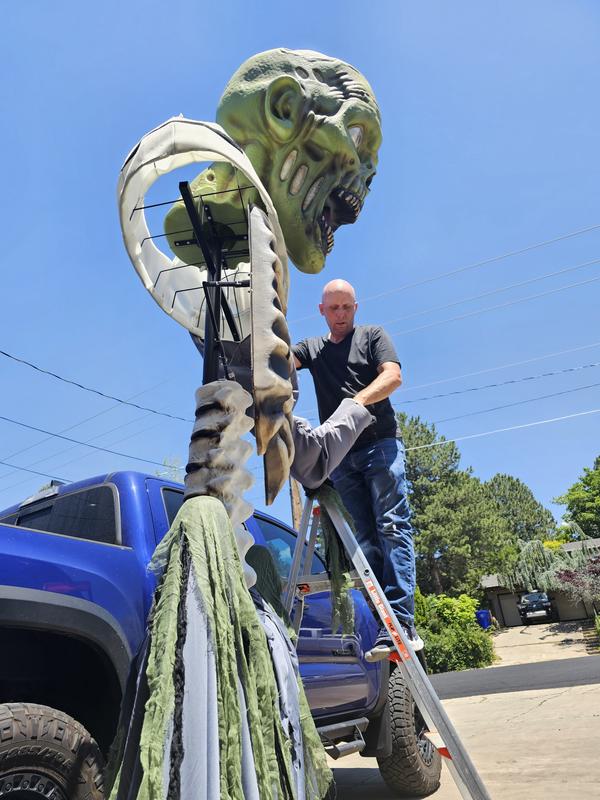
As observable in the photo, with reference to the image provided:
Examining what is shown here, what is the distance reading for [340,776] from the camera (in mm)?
5129

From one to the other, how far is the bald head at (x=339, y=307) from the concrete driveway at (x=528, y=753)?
99.2 inches

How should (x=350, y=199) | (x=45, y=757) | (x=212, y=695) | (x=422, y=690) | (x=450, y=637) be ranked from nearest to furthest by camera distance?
1. (x=212, y=695)
2. (x=422, y=690)
3. (x=45, y=757)
4. (x=350, y=199)
5. (x=450, y=637)

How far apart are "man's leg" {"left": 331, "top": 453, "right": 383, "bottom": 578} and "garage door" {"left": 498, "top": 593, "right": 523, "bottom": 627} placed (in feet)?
144

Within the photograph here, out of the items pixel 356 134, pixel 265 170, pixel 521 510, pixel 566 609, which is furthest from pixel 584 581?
pixel 521 510

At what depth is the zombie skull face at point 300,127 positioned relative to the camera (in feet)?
6.63

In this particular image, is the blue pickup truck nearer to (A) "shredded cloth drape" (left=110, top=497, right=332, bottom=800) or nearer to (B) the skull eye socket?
(A) "shredded cloth drape" (left=110, top=497, right=332, bottom=800)

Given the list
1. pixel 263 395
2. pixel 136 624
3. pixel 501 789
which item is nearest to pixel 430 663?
pixel 501 789

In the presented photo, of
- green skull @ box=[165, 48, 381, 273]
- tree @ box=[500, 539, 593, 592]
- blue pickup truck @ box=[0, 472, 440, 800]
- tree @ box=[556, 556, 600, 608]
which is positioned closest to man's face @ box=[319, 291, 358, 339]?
green skull @ box=[165, 48, 381, 273]

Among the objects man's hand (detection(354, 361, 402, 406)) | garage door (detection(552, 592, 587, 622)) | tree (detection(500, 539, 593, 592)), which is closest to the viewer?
man's hand (detection(354, 361, 402, 406))

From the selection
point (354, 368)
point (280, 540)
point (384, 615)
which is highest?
point (354, 368)

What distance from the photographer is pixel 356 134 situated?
83.9 inches

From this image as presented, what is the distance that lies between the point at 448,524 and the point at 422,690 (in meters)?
36.1

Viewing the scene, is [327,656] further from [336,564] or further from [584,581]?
[584,581]

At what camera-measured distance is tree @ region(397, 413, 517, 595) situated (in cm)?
3609
